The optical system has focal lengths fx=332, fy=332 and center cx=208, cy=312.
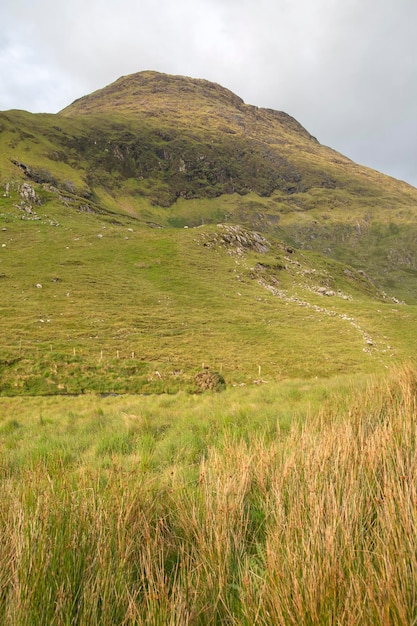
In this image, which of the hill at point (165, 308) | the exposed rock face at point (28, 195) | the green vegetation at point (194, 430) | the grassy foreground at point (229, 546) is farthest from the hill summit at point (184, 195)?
the grassy foreground at point (229, 546)

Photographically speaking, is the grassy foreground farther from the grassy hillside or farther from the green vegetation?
the grassy hillside

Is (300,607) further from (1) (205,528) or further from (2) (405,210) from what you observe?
(2) (405,210)

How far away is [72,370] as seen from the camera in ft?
69.3

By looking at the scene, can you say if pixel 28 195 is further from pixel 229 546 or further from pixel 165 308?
pixel 229 546

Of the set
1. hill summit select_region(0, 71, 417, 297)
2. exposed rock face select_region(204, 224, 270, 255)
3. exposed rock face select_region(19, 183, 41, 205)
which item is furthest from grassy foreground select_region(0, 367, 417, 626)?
hill summit select_region(0, 71, 417, 297)

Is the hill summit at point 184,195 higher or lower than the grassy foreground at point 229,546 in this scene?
higher

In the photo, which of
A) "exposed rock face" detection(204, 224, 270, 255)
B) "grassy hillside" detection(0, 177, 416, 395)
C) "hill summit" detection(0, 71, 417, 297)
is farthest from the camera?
"hill summit" detection(0, 71, 417, 297)

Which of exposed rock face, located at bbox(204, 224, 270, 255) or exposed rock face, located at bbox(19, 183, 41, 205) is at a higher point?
exposed rock face, located at bbox(19, 183, 41, 205)

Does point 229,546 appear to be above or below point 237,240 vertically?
below

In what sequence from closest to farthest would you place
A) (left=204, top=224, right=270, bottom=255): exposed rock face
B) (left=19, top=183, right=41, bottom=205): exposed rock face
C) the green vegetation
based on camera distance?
the green vegetation
(left=204, top=224, right=270, bottom=255): exposed rock face
(left=19, top=183, right=41, bottom=205): exposed rock face

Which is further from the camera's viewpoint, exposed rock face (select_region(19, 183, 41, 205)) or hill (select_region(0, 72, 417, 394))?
exposed rock face (select_region(19, 183, 41, 205))

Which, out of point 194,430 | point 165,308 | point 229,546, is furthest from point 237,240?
point 229,546

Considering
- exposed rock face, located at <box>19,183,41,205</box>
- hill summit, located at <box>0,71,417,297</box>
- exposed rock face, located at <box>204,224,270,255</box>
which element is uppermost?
hill summit, located at <box>0,71,417,297</box>

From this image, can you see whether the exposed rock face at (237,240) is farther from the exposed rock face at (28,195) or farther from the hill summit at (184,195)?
the hill summit at (184,195)
